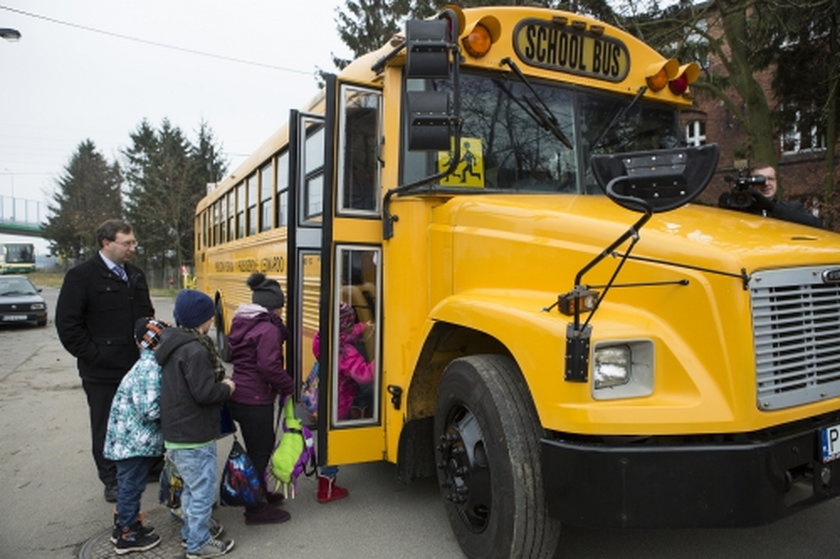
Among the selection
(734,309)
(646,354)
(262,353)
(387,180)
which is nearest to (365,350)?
(262,353)

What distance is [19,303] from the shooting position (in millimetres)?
15828

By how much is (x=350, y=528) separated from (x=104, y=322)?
2046 mm

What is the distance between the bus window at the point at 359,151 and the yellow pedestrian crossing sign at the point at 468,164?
44cm

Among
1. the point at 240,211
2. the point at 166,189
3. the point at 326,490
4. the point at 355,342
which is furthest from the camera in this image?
the point at 166,189

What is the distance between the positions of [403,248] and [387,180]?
0.41m

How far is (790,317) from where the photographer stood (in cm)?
236

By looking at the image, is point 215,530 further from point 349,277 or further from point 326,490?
point 349,277

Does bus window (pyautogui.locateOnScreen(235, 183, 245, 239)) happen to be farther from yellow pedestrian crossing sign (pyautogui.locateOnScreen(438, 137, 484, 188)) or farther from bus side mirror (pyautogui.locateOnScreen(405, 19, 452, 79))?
bus side mirror (pyautogui.locateOnScreen(405, 19, 452, 79))

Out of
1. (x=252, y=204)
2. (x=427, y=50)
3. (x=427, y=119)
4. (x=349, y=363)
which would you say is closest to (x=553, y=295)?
(x=427, y=119)

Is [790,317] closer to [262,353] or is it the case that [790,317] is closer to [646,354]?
[646,354]

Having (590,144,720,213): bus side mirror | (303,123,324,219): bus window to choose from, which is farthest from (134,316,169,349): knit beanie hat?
(590,144,720,213): bus side mirror

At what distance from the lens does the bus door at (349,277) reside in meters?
3.67

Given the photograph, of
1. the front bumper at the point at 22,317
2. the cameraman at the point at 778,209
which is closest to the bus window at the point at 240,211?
the cameraman at the point at 778,209

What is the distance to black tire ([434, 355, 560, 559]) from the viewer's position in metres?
2.56
